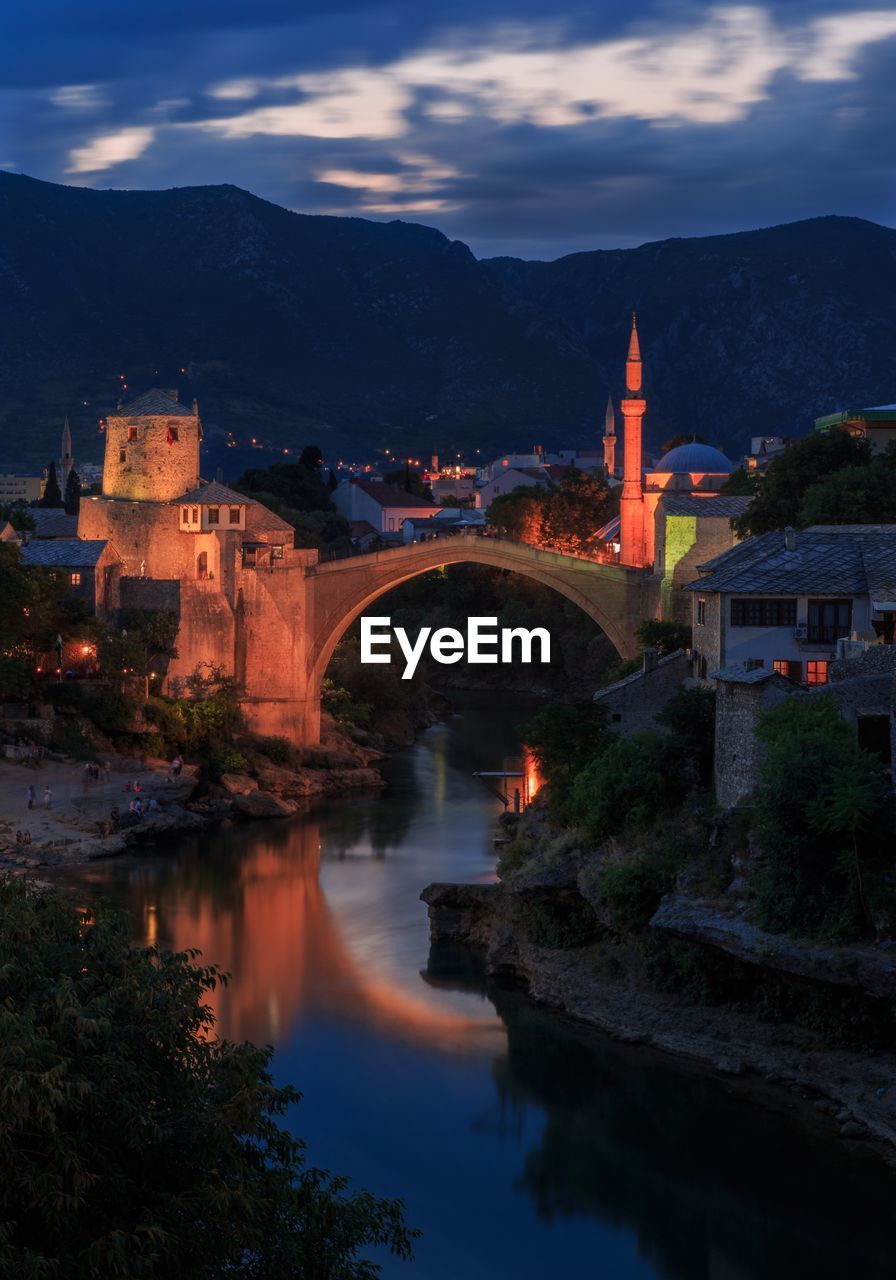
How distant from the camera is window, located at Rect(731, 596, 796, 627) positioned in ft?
93.4

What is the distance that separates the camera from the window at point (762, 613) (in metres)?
28.5

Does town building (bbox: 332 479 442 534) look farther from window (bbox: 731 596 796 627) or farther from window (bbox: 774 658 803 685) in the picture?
window (bbox: 774 658 803 685)

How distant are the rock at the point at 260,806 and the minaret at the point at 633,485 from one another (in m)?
11.9

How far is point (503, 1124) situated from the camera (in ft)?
73.3

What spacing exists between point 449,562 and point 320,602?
3.46 meters

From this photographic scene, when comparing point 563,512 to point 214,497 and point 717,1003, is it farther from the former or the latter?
point 717,1003

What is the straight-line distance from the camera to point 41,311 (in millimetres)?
138375

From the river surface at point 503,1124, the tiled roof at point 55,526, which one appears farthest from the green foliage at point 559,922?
the tiled roof at point 55,526

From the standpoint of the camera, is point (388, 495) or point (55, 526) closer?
point (55, 526)

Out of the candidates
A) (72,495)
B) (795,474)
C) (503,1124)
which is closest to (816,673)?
(503,1124)

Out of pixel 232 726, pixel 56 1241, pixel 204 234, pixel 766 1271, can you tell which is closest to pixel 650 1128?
pixel 766 1271

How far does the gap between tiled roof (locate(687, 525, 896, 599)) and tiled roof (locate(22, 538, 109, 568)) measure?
62.5 feet

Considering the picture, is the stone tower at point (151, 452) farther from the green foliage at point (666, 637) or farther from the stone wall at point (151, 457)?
the green foliage at point (666, 637)

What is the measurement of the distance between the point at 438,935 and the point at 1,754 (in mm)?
14169
